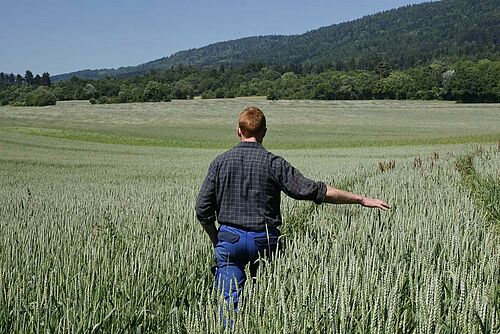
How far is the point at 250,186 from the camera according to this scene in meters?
4.13

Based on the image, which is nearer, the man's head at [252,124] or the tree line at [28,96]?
the man's head at [252,124]

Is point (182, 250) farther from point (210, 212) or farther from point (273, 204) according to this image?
point (273, 204)

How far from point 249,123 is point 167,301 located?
1.32 m

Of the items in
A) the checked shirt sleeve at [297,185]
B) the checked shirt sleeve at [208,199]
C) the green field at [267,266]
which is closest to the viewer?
the green field at [267,266]

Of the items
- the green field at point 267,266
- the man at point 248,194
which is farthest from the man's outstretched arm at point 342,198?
the green field at point 267,266

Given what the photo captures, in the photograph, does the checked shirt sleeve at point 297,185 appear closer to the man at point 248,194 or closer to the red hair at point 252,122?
the man at point 248,194

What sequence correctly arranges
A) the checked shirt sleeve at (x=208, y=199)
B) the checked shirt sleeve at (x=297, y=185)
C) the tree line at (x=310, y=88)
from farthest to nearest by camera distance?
the tree line at (x=310, y=88)
the checked shirt sleeve at (x=208, y=199)
the checked shirt sleeve at (x=297, y=185)

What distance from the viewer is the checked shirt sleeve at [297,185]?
4031 mm

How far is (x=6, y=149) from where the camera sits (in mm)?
26828

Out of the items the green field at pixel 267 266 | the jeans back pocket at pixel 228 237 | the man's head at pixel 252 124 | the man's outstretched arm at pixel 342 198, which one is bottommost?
the green field at pixel 267 266

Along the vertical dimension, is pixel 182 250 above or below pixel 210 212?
below

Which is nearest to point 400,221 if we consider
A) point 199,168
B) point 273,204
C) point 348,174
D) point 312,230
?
point 312,230

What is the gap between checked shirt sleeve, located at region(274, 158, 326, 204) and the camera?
403 cm

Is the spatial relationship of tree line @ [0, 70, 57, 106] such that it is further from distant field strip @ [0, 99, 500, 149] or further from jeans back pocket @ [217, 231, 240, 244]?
jeans back pocket @ [217, 231, 240, 244]
